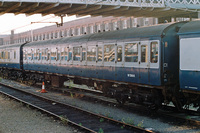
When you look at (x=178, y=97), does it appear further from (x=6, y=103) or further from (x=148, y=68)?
(x=6, y=103)

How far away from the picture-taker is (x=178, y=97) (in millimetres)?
10875

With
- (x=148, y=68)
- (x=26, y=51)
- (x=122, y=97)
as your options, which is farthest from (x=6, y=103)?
(x=26, y=51)

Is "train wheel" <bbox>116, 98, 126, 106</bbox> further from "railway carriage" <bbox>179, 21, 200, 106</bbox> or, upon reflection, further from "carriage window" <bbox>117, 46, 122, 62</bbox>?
"railway carriage" <bbox>179, 21, 200, 106</bbox>

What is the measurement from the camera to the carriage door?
1137 cm

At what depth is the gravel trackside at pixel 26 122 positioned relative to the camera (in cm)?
975

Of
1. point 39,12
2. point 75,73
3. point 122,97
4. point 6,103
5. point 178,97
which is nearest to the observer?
point 178,97

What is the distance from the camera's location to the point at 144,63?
11.5 m

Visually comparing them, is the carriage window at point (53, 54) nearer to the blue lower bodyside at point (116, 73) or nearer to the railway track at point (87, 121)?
the blue lower bodyside at point (116, 73)

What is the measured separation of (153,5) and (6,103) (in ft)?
62.9

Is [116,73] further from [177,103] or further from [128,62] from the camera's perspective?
[177,103]

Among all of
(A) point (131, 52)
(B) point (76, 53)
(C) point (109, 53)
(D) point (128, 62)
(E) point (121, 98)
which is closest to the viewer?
(A) point (131, 52)

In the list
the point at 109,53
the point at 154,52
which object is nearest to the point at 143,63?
the point at 154,52

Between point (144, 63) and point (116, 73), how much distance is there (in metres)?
2.02

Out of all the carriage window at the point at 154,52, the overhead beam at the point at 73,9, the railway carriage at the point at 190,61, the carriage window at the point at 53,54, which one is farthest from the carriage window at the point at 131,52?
the overhead beam at the point at 73,9
